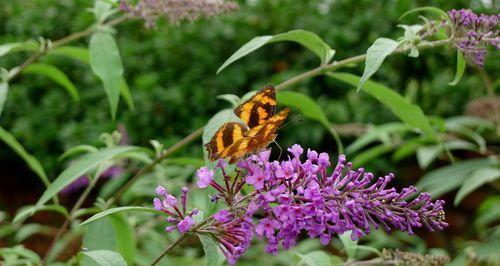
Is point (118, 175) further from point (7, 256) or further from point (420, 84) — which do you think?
point (420, 84)

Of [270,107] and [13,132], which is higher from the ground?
[270,107]

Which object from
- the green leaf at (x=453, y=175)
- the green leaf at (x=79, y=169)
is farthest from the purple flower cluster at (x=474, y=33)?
the green leaf at (x=453, y=175)

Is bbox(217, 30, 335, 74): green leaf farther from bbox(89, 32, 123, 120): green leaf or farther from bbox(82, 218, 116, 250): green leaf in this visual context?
bbox(82, 218, 116, 250): green leaf

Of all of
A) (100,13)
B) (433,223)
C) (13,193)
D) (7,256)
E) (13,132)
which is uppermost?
(100,13)

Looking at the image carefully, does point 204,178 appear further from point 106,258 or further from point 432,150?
point 432,150

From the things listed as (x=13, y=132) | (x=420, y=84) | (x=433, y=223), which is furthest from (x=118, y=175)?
(x=433, y=223)

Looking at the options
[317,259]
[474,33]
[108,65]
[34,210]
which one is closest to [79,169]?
[34,210]

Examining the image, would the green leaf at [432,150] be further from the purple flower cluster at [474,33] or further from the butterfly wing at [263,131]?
the butterfly wing at [263,131]

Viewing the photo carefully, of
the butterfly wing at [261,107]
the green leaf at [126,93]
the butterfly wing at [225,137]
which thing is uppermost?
the butterfly wing at [261,107]
